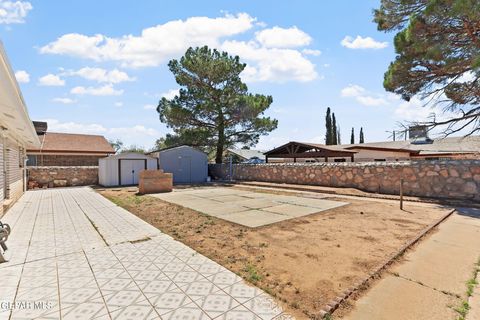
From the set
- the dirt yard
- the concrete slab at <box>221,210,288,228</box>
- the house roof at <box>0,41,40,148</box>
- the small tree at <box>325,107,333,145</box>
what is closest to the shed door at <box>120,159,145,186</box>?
the house roof at <box>0,41,40,148</box>

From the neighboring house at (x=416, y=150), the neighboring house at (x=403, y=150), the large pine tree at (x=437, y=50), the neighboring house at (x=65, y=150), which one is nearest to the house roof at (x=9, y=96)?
the large pine tree at (x=437, y=50)

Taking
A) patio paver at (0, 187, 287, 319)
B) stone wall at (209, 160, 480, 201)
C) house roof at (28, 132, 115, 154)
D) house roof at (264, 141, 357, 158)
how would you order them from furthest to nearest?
house roof at (28, 132, 115, 154) → house roof at (264, 141, 357, 158) → stone wall at (209, 160, 480, 201) → patio paver at (0, 187, 287, 319)

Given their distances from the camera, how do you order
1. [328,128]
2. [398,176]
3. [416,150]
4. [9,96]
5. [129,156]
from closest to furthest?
[9,96]
[398,176]
[129,156]
[416,150]
[328,128]

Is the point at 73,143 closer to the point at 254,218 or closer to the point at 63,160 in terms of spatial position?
the point at 63,160

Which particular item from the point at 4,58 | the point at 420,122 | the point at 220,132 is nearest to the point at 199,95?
the point at 220,132

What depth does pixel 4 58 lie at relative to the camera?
9.92ft

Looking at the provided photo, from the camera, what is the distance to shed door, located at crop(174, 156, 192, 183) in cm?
2062

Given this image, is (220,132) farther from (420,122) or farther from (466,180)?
(466,180)

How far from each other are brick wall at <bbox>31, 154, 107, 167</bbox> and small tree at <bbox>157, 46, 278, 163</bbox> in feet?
27.6

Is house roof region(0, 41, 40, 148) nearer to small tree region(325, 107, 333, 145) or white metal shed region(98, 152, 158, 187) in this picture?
white metal shed region(98, 152, 158, 187)

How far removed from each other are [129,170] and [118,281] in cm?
1680

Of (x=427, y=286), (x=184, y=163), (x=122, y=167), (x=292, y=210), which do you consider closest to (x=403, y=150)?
(x=292, y=210)

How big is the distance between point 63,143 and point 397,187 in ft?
87.7

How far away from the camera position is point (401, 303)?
267 centimetres
